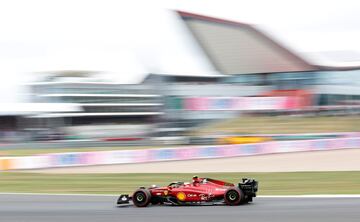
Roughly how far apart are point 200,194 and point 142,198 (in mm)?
1008

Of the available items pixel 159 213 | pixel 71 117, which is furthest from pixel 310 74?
pixel 159 213

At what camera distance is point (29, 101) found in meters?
68.2

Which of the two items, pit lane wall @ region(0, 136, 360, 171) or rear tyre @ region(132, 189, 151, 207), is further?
pit lane wall @ region(0, 136, 360, 171)

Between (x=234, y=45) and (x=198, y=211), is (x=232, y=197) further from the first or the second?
(x=234, y=45)

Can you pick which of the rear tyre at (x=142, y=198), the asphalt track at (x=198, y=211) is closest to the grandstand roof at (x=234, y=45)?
the asphalt track at (x=198, y=211)

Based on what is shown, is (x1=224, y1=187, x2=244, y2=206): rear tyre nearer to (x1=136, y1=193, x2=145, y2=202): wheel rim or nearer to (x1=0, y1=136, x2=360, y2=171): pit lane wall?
(x1=136, y1=193, x2=145, y2=202): wheel rim

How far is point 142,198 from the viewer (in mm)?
9445

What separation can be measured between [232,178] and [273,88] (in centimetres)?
4466

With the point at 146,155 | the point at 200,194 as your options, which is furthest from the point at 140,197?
the point at 146,155

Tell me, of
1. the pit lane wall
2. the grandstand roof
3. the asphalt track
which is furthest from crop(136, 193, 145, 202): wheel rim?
the grandstand roof

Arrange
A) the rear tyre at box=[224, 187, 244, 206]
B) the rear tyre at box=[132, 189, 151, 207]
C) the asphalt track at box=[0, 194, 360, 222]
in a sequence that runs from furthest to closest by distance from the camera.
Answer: the rear tyre at box=[132, 189, 151, 207], the rear tyre at box=[224, 187, 244, 206], the asphalt track at box=[0, 194, 360, 222]

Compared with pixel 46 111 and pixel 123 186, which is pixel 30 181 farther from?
pixel 46 111

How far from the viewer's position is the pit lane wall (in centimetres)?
2405

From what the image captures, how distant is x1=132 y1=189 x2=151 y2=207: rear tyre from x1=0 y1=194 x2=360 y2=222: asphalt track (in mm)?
133
